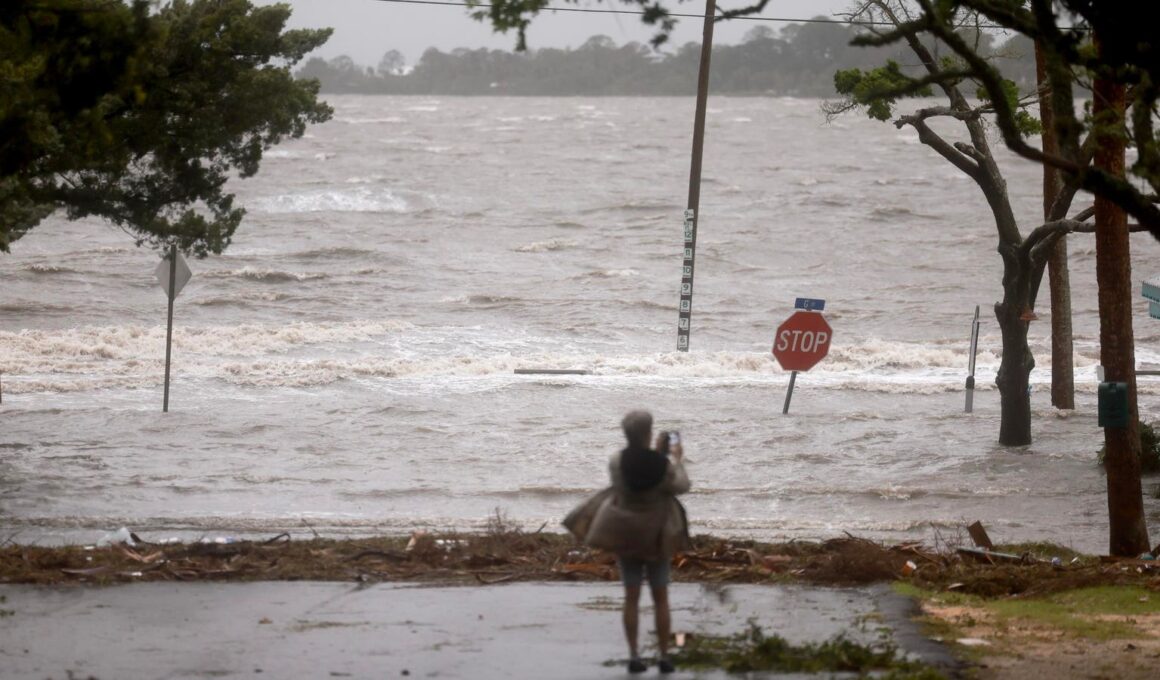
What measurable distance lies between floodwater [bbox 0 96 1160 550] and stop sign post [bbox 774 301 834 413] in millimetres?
962

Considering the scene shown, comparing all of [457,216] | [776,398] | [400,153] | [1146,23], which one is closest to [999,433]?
[776,398]

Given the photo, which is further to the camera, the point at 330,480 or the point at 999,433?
the point at 999,433

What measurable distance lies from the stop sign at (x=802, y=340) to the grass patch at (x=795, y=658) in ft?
46.8

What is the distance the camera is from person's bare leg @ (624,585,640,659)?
7.54m

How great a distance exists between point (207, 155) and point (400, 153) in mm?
70625

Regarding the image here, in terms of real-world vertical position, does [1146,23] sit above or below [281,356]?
above

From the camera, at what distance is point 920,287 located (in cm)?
4631

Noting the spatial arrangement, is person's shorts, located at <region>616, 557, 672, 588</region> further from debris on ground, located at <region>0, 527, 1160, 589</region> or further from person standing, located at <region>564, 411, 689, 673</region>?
debris on ground, located at <region>0, 527, 1160, 589</region>

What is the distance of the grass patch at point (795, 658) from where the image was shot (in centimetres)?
755

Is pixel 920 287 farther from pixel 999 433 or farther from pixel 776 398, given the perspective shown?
pixel 999 433

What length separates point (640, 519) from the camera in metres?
7.44

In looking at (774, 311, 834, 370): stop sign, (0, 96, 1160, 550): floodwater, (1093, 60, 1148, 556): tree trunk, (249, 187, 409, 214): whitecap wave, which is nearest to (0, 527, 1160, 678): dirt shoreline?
(1093, 60, 1148, 556): tree trunk

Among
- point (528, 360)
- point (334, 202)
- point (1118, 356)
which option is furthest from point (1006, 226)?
point (334, 202)

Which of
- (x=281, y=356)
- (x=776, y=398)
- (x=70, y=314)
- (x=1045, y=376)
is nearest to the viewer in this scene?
(x=776, y=398)
